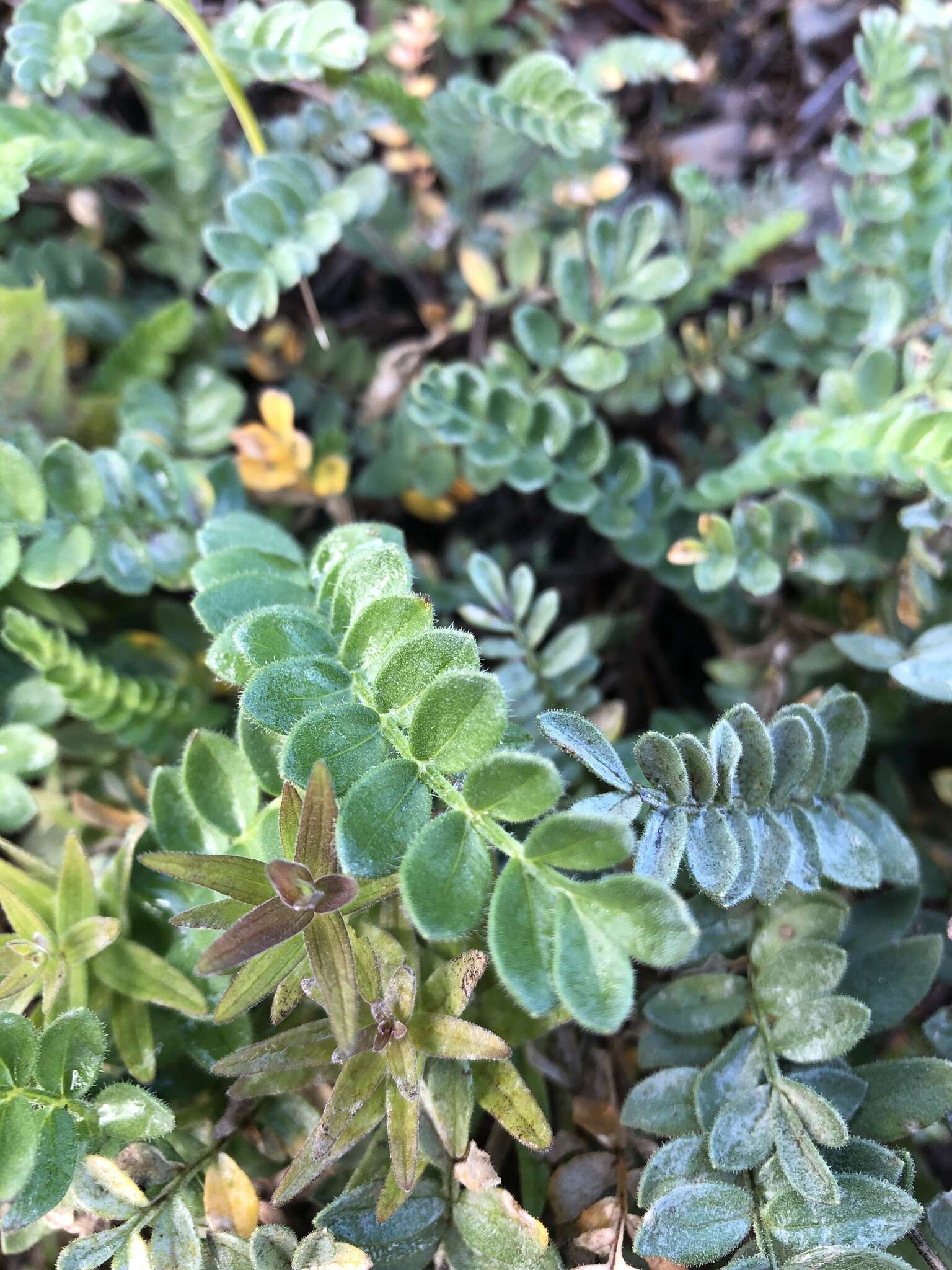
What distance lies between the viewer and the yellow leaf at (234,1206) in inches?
41.1

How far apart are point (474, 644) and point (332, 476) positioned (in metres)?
0.77

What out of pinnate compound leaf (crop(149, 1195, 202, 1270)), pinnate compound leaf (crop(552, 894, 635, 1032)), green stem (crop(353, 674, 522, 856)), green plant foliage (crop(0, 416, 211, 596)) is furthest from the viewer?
green plant foliage (crop(0, 416, 211, 596))

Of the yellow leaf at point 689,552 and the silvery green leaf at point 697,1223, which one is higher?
the yellow leaf at point 689,552

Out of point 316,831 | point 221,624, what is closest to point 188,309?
point 221,624

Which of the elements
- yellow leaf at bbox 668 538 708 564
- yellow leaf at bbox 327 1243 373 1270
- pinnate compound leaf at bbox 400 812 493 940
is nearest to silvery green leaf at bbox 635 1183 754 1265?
yellow leaf at bbox 327 1243 373 1270

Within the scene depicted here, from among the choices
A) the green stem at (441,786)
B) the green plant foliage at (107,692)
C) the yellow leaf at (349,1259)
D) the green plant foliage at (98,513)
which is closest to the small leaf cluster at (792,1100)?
the yellow leaf at (349,1259)

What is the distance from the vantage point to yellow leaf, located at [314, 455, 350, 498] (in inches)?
64.2

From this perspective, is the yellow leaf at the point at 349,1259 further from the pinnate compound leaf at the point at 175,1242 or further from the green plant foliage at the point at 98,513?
the green plant foliage at the point at 98,513

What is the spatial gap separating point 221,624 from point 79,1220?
0.67 m

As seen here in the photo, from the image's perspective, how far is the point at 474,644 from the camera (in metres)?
0.95

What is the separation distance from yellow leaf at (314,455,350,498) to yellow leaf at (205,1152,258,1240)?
101cm

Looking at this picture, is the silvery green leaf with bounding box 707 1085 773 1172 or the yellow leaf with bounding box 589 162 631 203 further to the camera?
the yellow leaf with bounding box 589 162 631 203

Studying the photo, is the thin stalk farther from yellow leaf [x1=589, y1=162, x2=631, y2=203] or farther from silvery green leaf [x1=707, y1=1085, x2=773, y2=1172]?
silvery green leaf [x1=707, y1=1085, x2=773, y2=1172]

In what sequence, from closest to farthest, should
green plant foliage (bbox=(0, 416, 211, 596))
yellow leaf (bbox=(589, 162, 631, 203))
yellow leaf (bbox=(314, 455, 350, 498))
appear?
green plant foliage (bbox=(0, 416, 211, 596)) → yellow leaf (bbox=(314, 455, 350, 498)) → yellow leaf (bbox=(589, 162, 631, 203))
